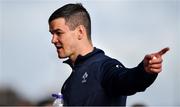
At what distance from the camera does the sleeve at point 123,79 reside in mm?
5043

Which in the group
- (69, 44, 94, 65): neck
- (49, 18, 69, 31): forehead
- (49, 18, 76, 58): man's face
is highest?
(49, 18, 69, 31): forehead

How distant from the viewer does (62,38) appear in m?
5.84

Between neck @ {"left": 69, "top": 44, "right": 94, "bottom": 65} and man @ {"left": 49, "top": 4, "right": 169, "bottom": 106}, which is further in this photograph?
neck @ {"left": 69, "top": 44, "right": 94, "bottom": 65}

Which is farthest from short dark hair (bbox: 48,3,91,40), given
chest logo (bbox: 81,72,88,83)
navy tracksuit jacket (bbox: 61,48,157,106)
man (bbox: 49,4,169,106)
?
chest logo (bbox: 81,72,88,83)

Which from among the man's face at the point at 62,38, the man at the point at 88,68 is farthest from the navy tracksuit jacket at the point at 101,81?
the man's face at the point at 62,38

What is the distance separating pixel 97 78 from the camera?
548cm

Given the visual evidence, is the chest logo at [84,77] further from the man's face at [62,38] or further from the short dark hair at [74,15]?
the short dark hair at [74,15]

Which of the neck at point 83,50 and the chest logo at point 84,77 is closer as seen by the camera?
the chest logo at point 84,77

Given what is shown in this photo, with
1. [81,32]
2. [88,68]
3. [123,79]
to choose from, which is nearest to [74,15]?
[81,32]

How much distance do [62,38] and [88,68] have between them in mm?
368

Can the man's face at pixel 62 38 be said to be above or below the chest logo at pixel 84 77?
above

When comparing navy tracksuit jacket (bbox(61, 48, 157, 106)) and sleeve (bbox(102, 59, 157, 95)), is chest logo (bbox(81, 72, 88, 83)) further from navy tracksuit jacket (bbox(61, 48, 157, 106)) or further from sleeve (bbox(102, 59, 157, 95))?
sleeve (bbox(102, 59, 157, 95))

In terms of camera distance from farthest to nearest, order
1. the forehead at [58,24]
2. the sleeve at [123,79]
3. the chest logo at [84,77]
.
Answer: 1. the forehead at [58,24]
2. the chest logo at [84,77]
3. the sleeve at [123,79]

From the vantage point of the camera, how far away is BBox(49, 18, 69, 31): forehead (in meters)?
5.82
